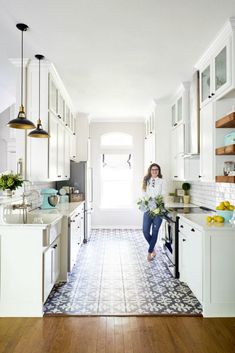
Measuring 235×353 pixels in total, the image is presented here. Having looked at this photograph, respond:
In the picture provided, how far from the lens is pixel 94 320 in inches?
97.3

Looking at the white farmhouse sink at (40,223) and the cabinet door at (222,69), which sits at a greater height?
the cabinet door at (222,69)

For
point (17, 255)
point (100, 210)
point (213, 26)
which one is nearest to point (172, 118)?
point (213, 26)

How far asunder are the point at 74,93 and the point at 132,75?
4.19ft

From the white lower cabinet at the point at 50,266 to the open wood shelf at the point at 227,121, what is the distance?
7.20 ft

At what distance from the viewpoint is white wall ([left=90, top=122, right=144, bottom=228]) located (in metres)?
6.75

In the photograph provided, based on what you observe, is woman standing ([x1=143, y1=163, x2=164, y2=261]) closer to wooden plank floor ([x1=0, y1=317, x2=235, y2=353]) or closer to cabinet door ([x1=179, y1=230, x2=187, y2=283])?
cabinet door ([x1=179, y1=230, x2=187, y2=283])

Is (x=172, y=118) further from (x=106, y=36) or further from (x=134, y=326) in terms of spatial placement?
(x=134, y=326)

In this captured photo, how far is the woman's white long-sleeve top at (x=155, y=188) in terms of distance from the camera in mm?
4297

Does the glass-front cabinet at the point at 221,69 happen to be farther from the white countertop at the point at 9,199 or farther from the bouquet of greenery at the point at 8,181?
the white countertop at the point at 9,199

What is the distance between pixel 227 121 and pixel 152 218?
2070 mm

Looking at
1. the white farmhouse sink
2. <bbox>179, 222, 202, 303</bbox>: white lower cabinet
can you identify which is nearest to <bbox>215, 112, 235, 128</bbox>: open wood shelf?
<bbox>179, 222, 202, 303</bbox>: white lower cabinet

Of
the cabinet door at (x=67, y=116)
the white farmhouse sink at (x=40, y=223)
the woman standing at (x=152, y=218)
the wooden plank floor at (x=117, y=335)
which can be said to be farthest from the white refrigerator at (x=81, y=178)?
the wooden plank floor at (x=117, y=335)

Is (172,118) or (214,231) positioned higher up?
(172,118)

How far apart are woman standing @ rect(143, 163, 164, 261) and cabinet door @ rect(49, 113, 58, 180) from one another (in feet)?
4.96
